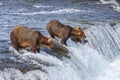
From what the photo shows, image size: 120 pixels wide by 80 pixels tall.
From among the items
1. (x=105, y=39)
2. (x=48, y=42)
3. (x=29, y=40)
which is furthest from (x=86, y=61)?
(x=105, y=39)

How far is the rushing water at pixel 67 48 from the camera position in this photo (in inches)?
407

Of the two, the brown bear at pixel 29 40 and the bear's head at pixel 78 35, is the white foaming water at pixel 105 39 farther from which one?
the brown bear at pixel 29 40

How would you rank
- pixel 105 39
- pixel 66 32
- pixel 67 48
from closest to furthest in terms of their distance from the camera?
pixel 67 48 < pixel 66 32 < pixel 105 39

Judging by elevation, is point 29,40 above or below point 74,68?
above

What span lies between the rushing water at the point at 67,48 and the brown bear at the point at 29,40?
215mm

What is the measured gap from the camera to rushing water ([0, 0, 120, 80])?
33.9ft

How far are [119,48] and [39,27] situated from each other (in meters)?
3.14

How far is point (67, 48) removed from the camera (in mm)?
12609

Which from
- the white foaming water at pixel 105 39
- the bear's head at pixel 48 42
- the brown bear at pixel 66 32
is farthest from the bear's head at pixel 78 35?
the bear's head at pixel 48 42

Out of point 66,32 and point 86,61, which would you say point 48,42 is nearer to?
point 66,32

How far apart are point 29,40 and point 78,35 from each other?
240 cm

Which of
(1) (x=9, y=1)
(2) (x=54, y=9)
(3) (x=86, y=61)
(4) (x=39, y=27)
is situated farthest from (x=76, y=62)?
(1) (x=9, y=1)

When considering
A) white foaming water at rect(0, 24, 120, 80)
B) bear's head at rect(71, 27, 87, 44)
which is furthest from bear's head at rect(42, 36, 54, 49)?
bear's head at rect(71, 27, 87, 44)

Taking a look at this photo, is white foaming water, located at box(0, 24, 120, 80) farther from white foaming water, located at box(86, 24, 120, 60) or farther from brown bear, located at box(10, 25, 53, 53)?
brown bear, located at box(10, 25, 53, 53)
